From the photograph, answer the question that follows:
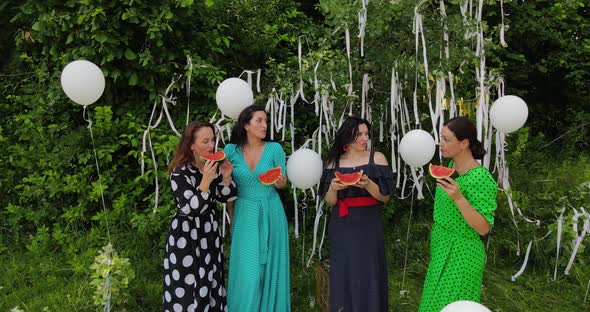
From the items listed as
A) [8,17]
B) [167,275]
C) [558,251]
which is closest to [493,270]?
[558,251]

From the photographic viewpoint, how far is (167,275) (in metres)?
2.89

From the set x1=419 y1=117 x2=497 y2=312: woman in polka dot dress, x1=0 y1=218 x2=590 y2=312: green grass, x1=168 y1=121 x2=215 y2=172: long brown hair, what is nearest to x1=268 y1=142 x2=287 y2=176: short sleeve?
x1=168 y1=121 x2=215 y2=172: long brown hair

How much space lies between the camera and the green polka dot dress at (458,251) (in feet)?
7.93

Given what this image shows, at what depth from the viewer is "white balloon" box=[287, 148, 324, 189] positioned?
2.95m

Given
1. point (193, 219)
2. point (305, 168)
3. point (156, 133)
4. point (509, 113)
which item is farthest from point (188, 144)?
point (509, 113)

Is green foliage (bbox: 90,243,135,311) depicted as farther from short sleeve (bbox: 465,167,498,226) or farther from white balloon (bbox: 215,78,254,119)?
short sleeve (bbox: 465,167,498,226)

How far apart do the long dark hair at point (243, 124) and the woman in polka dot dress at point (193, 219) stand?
0.63 feet

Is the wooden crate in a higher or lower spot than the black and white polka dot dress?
lower

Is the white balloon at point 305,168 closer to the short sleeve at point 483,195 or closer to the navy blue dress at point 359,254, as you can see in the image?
the navy blue dress at point 359,254

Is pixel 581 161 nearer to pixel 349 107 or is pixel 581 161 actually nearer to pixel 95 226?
pixel 349 107

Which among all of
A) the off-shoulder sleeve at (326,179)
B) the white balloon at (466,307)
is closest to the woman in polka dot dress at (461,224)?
the off-shoulder sleeve at (326,179)

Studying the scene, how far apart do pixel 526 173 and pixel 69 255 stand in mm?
5130

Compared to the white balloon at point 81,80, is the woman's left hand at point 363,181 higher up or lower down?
lower down

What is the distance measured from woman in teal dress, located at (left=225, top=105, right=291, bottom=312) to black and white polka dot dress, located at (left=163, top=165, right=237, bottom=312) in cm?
14
